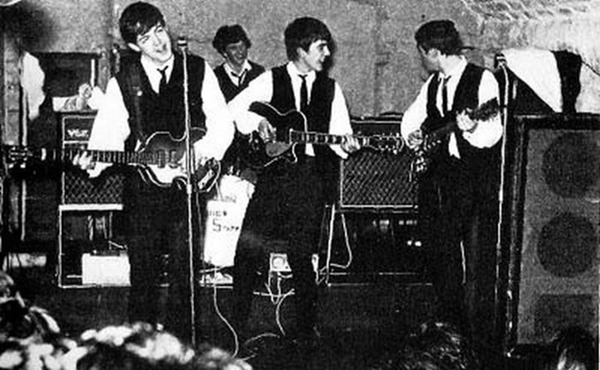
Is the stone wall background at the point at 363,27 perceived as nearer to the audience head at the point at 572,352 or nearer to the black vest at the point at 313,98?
the black vest at the point at 313,98

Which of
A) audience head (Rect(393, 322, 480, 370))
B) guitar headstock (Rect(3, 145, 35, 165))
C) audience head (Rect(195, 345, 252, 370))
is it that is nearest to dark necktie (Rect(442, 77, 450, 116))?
guitar headstock (Rect(3, 145, 35, 165))

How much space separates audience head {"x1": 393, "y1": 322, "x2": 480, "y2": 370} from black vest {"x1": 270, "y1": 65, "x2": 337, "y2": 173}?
5.74 feet

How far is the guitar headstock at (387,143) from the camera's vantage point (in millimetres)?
3996

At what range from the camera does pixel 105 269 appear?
3881mm

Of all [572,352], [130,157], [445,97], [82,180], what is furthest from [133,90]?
[572,352]

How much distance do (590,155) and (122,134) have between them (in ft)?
5.52

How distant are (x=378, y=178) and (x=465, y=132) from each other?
83cm

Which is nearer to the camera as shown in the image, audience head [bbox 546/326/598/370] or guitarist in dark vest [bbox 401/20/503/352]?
audience head [bbox 546/326/598/370]

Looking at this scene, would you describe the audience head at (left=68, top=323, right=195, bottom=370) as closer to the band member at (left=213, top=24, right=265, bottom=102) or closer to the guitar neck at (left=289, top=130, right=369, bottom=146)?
the guitar neck at (left=289, top=130, right=369, bottom=146)

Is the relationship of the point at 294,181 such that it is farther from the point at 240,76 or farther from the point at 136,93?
the point at 240,76

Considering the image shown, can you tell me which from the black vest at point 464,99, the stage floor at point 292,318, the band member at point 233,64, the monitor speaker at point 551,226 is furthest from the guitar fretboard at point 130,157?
the monitor speaker at point 551,226

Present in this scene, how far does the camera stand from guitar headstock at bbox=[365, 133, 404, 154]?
13.1 ft

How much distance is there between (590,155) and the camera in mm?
2881

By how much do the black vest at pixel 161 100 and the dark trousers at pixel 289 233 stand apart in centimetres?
45
